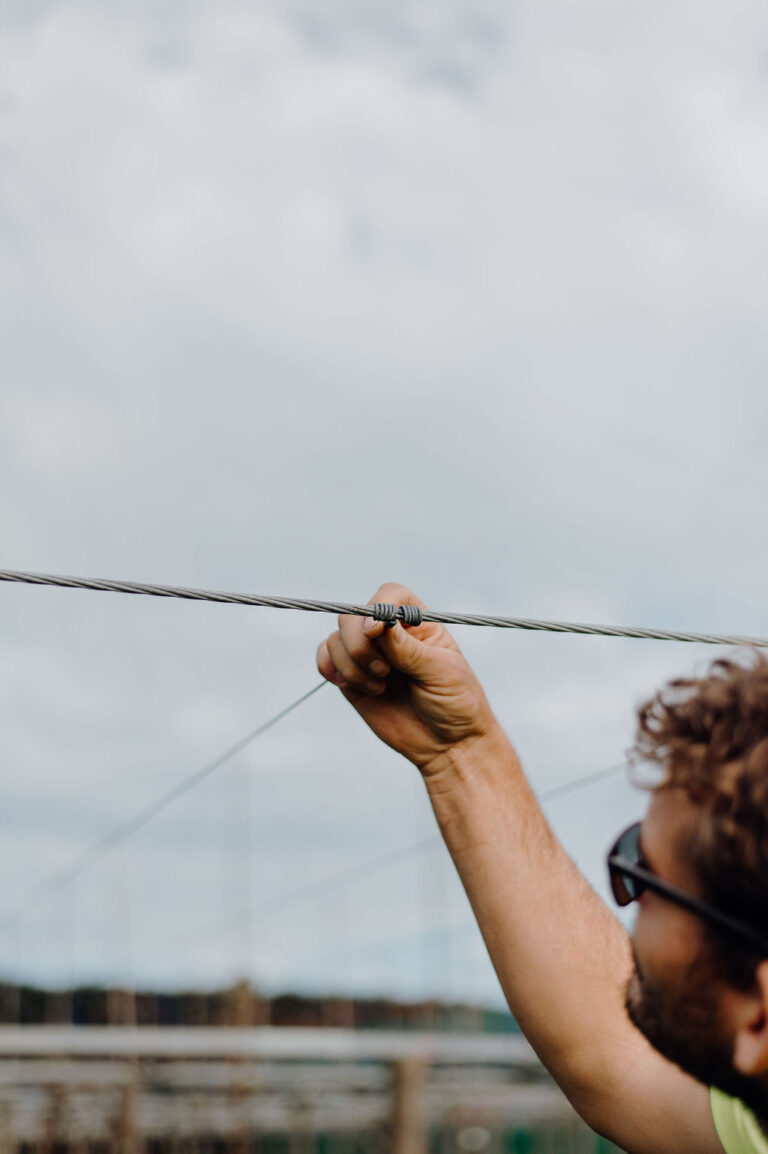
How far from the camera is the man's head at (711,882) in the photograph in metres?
0.83

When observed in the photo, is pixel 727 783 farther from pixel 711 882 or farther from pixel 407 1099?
pixel 407 1099

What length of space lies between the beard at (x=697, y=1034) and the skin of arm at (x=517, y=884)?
1.00ft

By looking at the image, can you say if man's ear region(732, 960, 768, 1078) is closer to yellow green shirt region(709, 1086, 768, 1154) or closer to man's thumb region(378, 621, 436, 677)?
yellow green shirt region(709, 1086, 768, 1154)

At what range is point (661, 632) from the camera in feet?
4.34

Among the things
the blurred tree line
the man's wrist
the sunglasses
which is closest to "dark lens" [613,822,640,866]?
the sunglasses

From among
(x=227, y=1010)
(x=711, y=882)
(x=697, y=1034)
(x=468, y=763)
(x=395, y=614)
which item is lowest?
(x=227, y=1010)

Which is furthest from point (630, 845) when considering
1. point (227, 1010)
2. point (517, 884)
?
point (227, 1010)

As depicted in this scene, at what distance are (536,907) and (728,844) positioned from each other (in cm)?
49

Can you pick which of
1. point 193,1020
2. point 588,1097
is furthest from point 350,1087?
point 588,1097

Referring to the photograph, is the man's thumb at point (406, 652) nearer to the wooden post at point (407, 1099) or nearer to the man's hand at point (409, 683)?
the man's hand at point (409, 683)

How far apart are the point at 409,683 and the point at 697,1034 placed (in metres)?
0.55

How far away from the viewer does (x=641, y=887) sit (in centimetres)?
95

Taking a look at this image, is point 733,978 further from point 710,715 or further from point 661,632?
point 661,632

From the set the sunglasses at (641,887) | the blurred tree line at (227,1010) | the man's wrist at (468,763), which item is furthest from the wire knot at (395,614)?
the blurred tree line at (227,1010)
